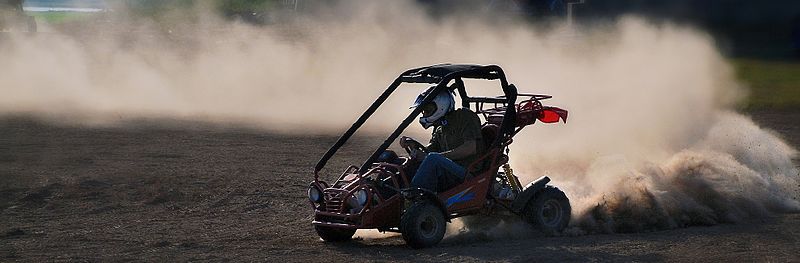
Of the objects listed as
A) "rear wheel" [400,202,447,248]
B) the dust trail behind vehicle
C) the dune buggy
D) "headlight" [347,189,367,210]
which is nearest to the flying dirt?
the dust trail behind vehicle

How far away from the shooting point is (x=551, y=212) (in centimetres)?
1284

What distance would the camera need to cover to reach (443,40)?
32.0 metres

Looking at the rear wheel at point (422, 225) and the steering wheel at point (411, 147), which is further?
the steering wheel at point (411, 147)

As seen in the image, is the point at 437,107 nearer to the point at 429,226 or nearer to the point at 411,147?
the point at 411,147

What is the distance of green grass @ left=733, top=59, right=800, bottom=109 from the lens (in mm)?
31047

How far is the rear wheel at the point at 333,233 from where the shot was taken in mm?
12234

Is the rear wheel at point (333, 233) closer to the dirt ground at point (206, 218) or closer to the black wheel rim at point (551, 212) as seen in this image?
the dirt ground at point (206, 218)

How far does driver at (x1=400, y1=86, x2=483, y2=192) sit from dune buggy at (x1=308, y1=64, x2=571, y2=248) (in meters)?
0.10

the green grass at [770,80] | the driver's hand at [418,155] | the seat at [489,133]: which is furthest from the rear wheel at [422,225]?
the green grass at [770,80]

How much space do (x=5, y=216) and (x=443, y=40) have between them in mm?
19010

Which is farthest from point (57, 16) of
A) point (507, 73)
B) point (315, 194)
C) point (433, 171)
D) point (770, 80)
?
point (433, 171)

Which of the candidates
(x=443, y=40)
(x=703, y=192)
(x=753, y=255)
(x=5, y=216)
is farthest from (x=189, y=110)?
(x=753, y=255)

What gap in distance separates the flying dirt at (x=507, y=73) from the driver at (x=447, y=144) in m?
0.74

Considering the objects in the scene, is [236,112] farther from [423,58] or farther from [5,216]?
[5,216]
